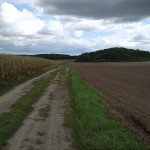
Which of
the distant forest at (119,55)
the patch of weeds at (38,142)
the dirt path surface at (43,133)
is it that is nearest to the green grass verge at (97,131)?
the dirt path surface at (43,133)

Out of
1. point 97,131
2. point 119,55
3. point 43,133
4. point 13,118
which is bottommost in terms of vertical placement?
point 119,55

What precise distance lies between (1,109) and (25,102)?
7.10 feet

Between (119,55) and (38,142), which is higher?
(38,142)

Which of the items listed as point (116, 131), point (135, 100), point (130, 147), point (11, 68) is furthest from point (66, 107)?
point (11, 68)

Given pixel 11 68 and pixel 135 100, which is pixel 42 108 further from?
pixel 11 68

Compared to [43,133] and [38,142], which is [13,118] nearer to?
[43,133]

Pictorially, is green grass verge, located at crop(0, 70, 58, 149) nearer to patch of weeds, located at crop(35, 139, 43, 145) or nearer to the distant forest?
patch of weeds, located at crop(35, 139, 43, 145)

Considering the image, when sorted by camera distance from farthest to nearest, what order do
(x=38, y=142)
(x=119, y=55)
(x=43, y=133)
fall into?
(x=119, y=55) → (x=43, y=133) → (x=38, y=142)

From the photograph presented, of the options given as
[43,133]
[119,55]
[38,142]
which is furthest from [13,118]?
[119,55]

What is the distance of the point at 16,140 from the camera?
31.1ft

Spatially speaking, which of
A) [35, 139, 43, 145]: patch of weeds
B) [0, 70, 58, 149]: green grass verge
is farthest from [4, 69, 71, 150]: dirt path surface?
[0, 70, 58, 149]: green grass verge

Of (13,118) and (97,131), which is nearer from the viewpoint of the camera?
(97,131)

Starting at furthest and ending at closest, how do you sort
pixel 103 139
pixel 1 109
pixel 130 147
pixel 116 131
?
1. pixel 1 109
2. pixel 116 131
3. pixel 103 139
4. pixel 130 147

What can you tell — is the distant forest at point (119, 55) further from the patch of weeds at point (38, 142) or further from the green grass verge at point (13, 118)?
the patch of weeds at point (38, 142)
